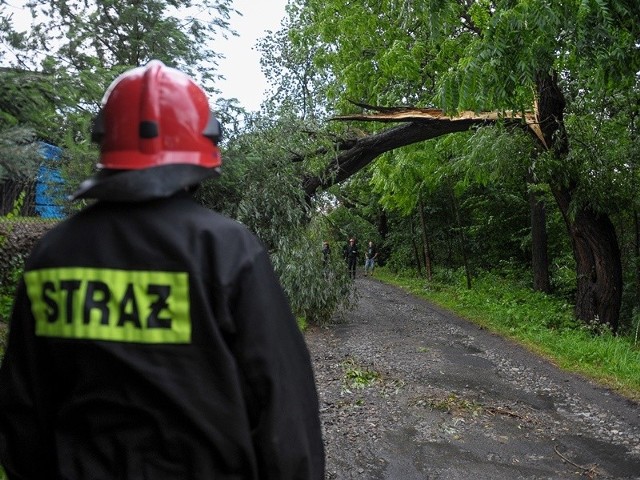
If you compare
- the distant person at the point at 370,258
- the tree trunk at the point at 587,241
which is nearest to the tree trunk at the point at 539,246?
the tree trunk at the point at 587,241

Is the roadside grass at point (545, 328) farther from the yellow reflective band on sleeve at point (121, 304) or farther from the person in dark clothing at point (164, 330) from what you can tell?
Result: the yellow reflective band on sleeve at point (121, 304)

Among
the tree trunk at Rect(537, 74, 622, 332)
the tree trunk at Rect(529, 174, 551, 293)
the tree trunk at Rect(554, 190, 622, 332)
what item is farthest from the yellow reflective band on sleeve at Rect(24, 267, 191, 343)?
the tree trunk at Rect(529, 174, 551, 293)

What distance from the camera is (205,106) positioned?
69.9 inches

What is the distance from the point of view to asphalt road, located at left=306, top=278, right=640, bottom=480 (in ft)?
18.5

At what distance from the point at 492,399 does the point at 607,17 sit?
14.6ft

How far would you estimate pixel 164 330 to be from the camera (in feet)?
5.32

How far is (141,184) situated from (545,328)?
1273 centimetres

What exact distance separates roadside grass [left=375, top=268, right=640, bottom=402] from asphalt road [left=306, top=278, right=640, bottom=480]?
0.36 metres

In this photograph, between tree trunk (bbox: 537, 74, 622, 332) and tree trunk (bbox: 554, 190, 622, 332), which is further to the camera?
tree trunk (bbox: 554, 190, 622, 332)

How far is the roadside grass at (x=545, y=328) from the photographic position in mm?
9555

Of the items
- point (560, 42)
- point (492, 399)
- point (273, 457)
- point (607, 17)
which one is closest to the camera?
point (273, 457)

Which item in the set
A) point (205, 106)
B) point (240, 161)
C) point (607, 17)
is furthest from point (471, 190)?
point (205, 106)

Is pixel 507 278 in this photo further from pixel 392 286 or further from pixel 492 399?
pixel 492 399

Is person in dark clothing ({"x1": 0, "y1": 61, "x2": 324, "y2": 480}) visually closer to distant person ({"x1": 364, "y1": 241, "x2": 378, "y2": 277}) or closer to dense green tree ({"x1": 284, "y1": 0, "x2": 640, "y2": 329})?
dense green tree ({"x1": 284, "y1": 0, "x2": 640, "y2": 329})
